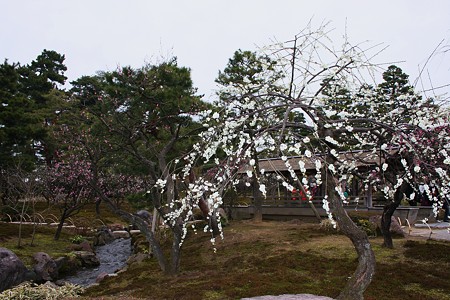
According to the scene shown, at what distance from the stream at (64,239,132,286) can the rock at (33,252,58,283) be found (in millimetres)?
492

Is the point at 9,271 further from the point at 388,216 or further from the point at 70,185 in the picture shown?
the point at 70,185

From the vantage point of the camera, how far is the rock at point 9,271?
9117 millimetres

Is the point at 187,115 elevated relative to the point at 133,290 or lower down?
elevated

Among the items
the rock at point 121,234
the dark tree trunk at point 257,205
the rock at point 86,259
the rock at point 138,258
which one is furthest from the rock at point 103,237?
the dark tree trunk at point 257,205

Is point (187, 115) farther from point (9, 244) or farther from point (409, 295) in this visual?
point (9, 244)

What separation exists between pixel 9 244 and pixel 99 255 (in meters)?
3.57

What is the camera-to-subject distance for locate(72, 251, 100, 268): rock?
14.0 metres

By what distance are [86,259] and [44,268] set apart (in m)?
2.82

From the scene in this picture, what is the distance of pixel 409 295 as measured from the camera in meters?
6.53

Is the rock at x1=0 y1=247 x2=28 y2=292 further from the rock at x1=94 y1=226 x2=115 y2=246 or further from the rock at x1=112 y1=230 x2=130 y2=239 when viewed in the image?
the rock at x1=112 y1=230 x2=130 y2=239

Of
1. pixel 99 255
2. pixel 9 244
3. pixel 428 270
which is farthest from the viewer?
pixel 99 255

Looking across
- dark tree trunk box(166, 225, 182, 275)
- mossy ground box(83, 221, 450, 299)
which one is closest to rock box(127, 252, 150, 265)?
mossy ground box(83, 221, 450, 299)

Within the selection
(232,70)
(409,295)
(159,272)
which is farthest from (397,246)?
(232,70)

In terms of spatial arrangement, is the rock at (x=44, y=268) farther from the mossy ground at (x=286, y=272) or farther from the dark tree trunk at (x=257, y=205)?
the dark tree trunk at (x=257, y=205)
